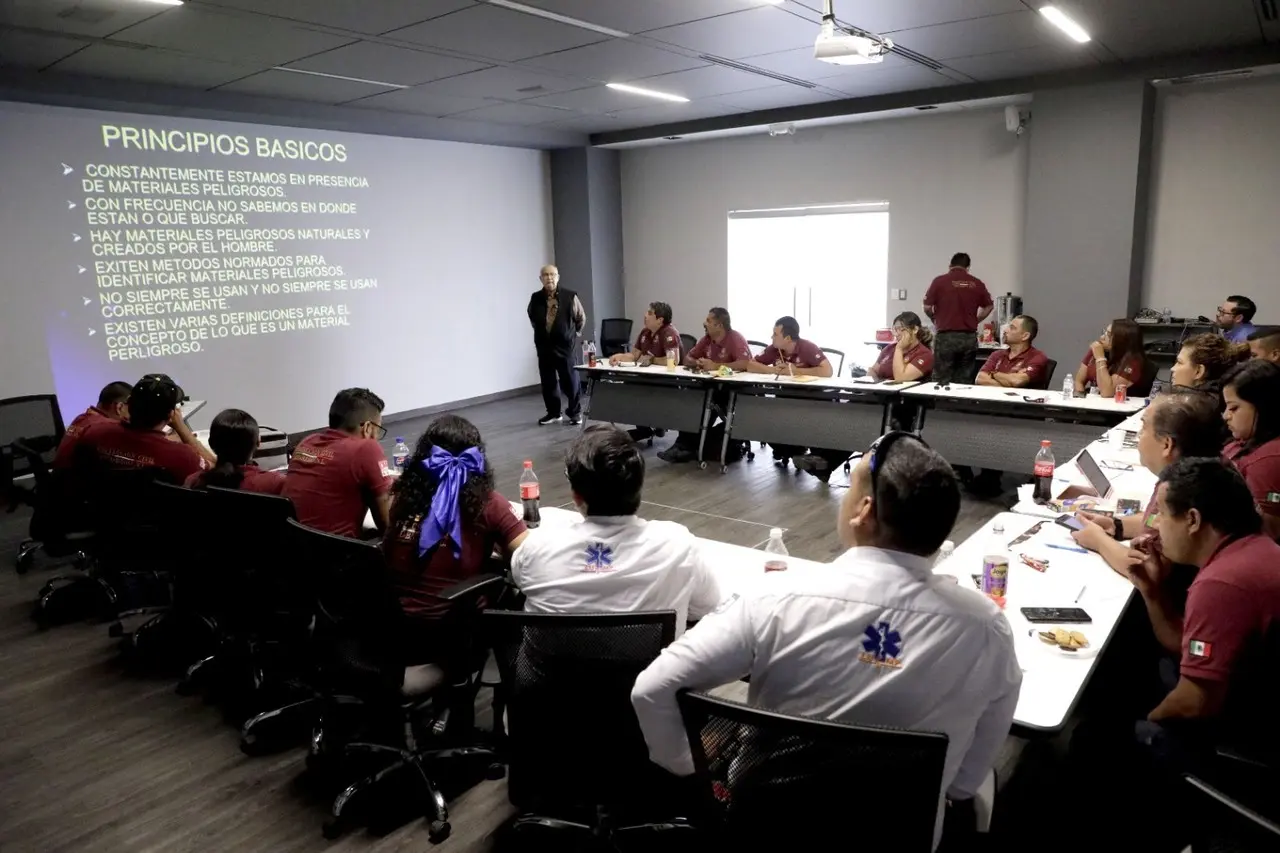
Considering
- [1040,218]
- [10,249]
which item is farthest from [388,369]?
[1040,218]

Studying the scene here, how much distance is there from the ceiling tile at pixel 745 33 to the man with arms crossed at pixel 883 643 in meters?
3.93

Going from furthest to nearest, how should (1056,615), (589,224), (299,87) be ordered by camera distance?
1. (589,224)
2. (299,87)
3. (1056,615)

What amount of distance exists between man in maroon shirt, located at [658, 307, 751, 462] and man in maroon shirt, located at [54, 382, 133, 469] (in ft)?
12.2

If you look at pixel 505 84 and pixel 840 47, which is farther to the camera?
pixel 505 84

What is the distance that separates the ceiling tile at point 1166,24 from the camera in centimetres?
468

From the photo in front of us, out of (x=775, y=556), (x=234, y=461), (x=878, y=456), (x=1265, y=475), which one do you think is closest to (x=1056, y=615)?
(x=775, y=556)

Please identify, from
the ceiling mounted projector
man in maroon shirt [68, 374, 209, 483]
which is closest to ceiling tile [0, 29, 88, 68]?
man in maroon shirt [68, 374, 209, 483]

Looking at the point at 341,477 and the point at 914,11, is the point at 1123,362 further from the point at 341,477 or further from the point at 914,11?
the point at 341,477

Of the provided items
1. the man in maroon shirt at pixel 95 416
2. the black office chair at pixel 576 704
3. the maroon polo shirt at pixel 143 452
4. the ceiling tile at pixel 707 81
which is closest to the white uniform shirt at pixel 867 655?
the black office chair at pixel 576 704

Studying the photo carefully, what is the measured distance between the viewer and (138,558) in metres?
3.42

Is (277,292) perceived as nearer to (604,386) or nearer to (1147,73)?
(604,386)

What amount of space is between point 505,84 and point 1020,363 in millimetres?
4260

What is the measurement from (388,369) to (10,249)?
10.5 ft

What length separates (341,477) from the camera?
9.46 ft
